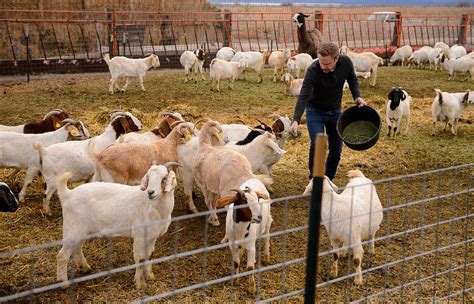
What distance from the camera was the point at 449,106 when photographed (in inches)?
391

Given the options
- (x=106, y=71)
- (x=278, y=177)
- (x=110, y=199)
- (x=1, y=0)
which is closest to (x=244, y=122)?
(x=278, y=177)

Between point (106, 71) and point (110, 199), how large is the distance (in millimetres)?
13105

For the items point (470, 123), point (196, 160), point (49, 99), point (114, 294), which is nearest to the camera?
point (114, 294)

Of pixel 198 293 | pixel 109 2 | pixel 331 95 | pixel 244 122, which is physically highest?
pixel 109 2

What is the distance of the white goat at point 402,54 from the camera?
20922 mm

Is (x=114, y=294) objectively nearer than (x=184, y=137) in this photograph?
Yes

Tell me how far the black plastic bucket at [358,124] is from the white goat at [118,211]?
2463 millimetres

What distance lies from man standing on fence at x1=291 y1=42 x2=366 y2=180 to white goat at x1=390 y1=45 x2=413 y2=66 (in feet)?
51.8

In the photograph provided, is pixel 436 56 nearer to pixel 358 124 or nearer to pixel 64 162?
pixel 358 124

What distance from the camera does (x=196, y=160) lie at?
6.05 m

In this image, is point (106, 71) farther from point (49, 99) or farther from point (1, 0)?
point (1, 0)

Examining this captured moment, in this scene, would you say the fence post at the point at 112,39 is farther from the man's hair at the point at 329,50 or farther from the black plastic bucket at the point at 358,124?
the man's hair at the point at 329,50

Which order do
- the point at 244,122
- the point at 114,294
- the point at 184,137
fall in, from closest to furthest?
the point at 114,294, the point at 184,137, the point at 244,122

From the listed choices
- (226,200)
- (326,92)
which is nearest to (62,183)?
Result: (226,200)
